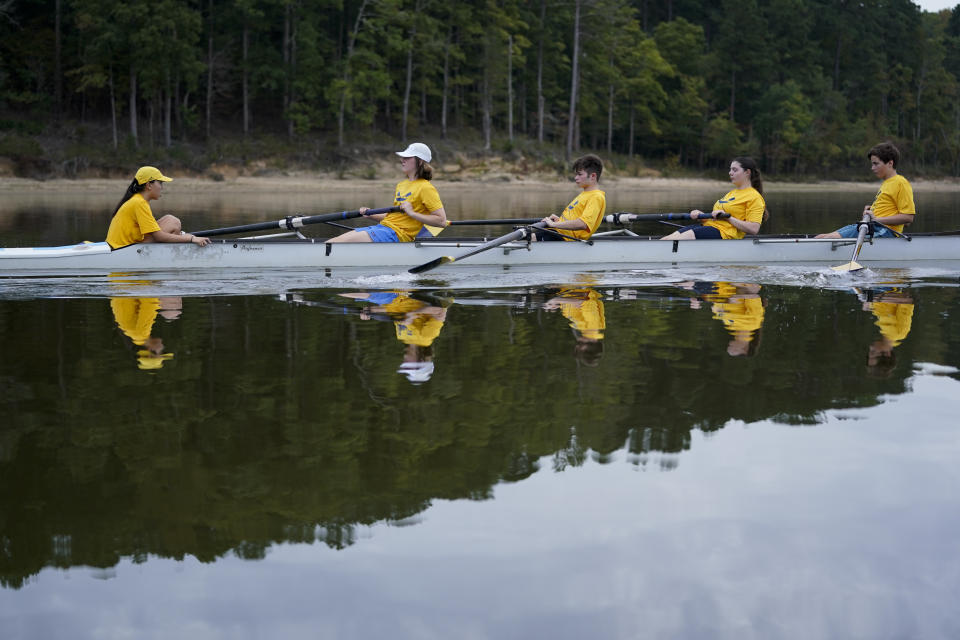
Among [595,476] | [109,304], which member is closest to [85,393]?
[595,476]

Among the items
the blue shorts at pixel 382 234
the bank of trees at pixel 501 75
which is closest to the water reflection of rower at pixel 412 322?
the blue shorts at pixel 382 234

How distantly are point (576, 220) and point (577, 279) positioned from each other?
35.1 inches

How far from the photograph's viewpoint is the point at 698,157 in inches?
2972

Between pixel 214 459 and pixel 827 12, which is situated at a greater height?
pixel 827 12

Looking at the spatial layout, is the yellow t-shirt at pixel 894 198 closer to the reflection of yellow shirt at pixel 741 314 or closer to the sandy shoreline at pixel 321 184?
the reflection of yellow shirt at pixel 741 314

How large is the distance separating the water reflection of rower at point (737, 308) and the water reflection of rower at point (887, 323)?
0.96 metres

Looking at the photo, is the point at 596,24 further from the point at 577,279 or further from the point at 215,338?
the point at 215,338

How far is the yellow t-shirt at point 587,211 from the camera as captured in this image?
12.7 meters

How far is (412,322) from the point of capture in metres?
9.16

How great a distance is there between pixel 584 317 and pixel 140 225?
18.5 ft

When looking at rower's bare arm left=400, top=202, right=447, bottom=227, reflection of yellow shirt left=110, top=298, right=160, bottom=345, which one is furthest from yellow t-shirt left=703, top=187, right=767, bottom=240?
reflection of yellow shirt left=110, top=298, right=160, bottom=345

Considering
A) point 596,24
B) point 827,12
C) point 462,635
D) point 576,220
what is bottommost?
point 462,635

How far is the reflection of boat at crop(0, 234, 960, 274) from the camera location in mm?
11930

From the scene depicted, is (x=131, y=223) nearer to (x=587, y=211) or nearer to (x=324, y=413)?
(x=587, y=211)
